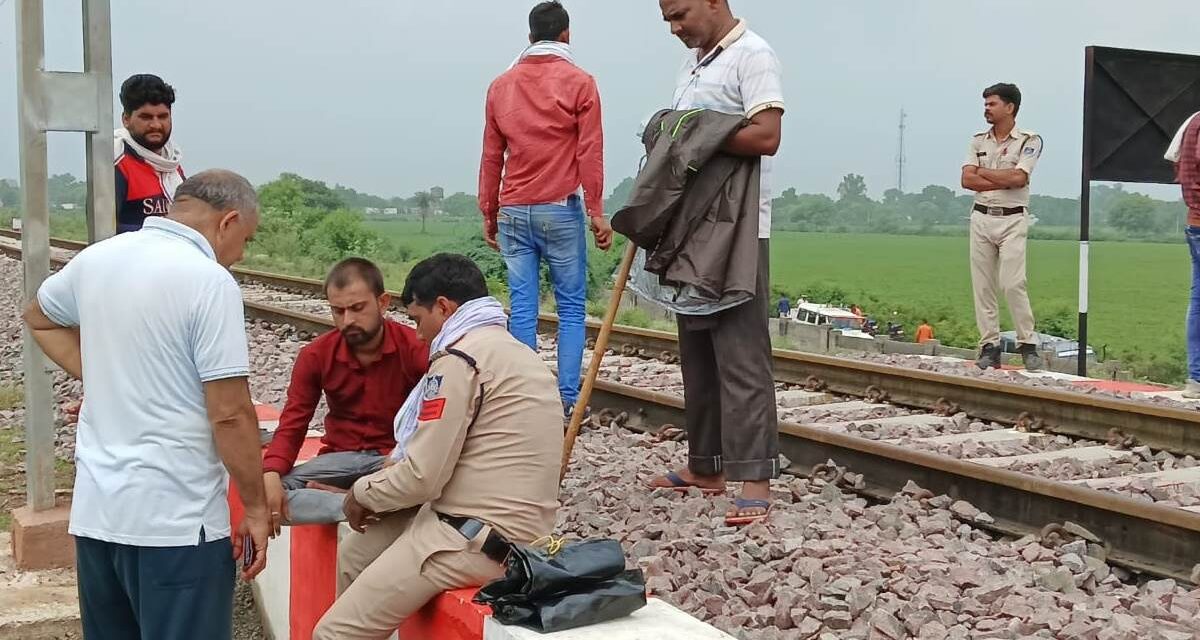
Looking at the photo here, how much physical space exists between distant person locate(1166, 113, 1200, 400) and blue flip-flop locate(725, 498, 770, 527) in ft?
15.0

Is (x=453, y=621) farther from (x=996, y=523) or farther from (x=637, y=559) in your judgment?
(x=996, y=523)

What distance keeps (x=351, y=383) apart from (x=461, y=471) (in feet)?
3.65

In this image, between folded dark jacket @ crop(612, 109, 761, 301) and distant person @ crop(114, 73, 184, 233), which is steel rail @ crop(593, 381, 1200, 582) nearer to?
folded dark jacket @ crop(612, 109, 761, 301)

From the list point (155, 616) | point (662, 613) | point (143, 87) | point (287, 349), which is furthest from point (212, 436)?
point (287, 349)

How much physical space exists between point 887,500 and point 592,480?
1.30 metres

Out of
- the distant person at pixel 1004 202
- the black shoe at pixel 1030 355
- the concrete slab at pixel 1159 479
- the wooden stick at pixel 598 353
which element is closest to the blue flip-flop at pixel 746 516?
the wooden stick at pixel 598 353

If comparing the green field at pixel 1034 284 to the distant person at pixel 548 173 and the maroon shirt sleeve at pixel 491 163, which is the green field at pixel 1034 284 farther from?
the maroon shirt sleeve at pixel 491 163

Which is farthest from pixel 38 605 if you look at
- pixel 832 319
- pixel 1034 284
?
pixel 1034 284

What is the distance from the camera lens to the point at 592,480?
5.89 meters

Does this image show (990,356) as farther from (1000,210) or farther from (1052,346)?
(1052,346)

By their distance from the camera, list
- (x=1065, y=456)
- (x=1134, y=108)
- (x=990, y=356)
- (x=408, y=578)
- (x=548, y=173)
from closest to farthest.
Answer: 1. (x=408, y=578)
2. (x=1065, y=456)
3. (x=548, y=173)
4. (x=990, y=356)
5. (x=1134, y=108)

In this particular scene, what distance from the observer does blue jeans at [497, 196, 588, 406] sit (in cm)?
683

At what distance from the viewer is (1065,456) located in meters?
6.35

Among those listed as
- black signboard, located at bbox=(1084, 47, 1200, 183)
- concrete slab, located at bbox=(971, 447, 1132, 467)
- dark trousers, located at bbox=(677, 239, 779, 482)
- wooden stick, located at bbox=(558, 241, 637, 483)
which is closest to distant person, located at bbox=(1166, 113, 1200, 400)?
concrete slab, located at bbox=(971, 447, 1132, 467)
